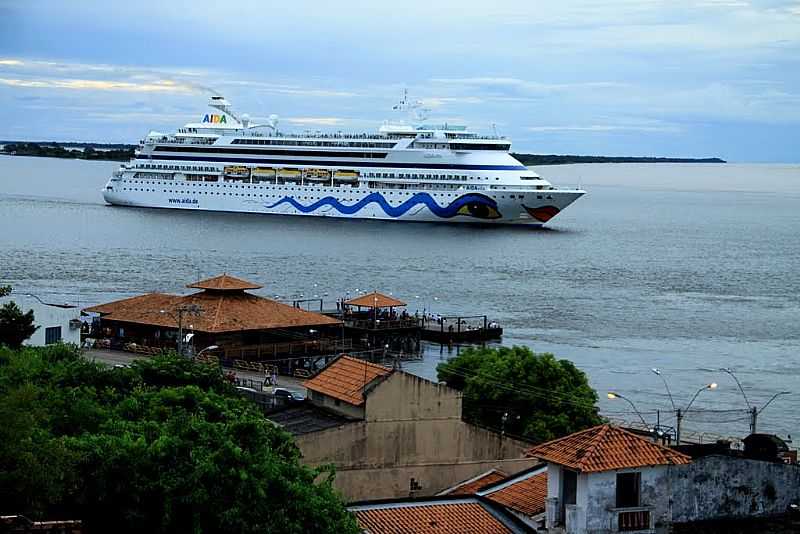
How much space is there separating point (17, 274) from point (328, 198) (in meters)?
44.4

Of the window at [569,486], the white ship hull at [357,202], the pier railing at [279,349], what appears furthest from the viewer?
the white ship hull at [357,202]

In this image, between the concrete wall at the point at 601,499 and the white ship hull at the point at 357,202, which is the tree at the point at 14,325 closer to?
the concrete wall at the point at 601,499

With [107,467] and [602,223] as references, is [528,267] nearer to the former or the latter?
[602,223]

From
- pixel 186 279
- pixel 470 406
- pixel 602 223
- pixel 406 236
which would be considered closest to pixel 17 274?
Answer: pixel 186 279

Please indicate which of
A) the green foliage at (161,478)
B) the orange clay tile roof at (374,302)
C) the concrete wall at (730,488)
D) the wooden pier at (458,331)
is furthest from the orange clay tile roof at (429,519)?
the wooden pier at (458,331)

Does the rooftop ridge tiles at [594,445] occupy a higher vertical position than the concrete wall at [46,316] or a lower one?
higher

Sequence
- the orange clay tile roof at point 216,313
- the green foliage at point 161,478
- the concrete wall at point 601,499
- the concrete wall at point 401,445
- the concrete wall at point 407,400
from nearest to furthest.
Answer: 1. the concrete wall at point 601,499
2. the green foliage at point 161,478
3. the concrete wall at point 401,445
4. the concrete wall at point 407,400
5. the orange clay tile roof at point 216,313

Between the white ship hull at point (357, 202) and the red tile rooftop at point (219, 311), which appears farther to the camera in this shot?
the white ship hull at point (357, 202)

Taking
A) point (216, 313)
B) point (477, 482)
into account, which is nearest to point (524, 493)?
point (477, 482)

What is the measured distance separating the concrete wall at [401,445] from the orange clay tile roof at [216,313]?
18.7 m

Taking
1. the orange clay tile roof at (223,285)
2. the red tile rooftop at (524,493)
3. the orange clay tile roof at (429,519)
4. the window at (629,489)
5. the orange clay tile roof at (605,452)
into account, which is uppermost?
the orange clay tile roof at (605,452)

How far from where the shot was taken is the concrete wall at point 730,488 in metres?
13.4

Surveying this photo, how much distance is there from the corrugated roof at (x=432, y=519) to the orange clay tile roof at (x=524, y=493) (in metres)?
0.19

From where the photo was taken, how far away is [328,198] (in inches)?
4195
